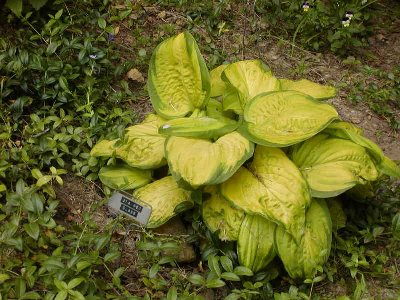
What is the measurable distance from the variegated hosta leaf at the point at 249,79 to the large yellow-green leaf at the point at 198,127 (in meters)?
0.22

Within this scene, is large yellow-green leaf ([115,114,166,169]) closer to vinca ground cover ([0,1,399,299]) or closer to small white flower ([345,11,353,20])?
vinca ground cover ([0,1,399,299])

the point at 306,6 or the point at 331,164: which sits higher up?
the point at 306,6

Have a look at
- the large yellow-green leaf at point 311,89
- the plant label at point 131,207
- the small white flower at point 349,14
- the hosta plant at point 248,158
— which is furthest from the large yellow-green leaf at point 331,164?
the small white flower at point 349,14

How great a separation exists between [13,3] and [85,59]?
22.9 inches

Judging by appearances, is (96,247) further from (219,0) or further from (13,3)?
(219,0)

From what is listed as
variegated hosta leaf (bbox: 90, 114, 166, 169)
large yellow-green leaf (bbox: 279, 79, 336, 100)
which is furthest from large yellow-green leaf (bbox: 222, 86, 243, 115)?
variegated hosta leaf (bbox: 90, 114, 166, 169)

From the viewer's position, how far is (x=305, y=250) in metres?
2.36

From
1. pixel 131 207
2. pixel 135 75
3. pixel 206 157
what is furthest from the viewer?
pixel 135 75

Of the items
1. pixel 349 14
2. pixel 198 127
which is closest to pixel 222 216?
pixel 198 127

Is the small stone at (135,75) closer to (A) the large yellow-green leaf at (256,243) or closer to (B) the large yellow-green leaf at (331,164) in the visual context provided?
(B) the large yellow-green leaf at (331,164)

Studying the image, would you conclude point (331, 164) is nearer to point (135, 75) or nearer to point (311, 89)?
point (311, 89)

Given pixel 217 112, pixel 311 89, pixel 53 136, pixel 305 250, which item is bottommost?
pixel 305 250

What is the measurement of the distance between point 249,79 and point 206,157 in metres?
0.64

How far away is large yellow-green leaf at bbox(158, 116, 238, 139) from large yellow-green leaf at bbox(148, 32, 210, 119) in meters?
0.21
